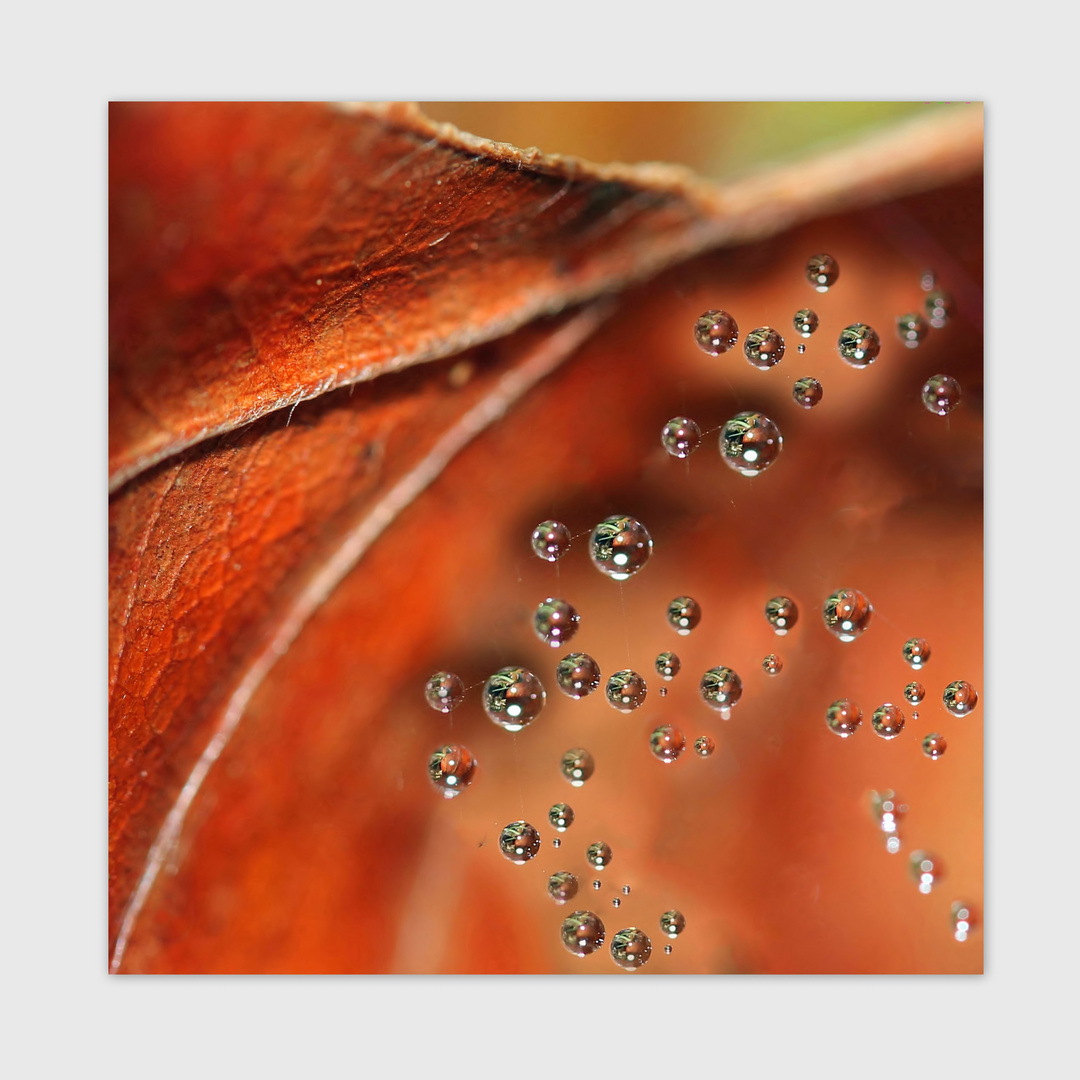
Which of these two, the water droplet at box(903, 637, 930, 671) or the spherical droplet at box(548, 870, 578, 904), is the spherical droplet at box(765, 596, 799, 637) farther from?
the spherical droplet at box(548, 870, 578, 904)

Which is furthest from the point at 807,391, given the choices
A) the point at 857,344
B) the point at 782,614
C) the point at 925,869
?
the point at 925,869

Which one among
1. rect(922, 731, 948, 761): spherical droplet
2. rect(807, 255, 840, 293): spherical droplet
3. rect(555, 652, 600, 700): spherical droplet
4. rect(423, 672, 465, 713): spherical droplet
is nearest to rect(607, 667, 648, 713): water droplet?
rect(555, 652, 600, 700): spherical droplet

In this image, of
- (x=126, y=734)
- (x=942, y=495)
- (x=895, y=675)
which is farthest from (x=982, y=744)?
(x=126, y=734)

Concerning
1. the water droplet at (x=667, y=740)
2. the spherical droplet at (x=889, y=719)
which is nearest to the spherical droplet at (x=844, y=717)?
the spherical droplet at (x=889, y=719)

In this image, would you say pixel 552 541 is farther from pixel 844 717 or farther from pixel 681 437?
pixel 844 717

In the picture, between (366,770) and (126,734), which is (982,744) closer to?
(366,770)

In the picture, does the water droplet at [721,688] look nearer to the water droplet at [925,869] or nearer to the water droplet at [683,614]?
the water droplet at [683,614]
